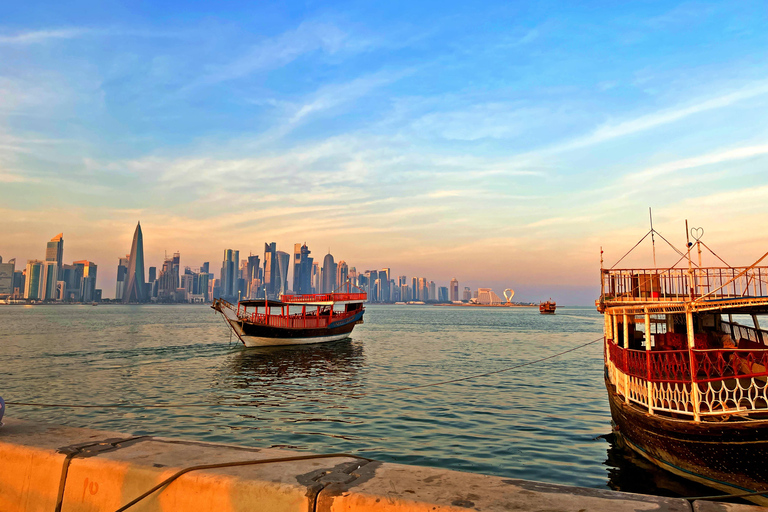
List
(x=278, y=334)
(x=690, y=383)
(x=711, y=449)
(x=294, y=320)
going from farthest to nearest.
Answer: (x=294, y=320) < (x=278, y=334) < (x=690, y=383) < (x=711, y=449)

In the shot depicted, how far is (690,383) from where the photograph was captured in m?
9.55

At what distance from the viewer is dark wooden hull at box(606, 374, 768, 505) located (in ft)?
26.0

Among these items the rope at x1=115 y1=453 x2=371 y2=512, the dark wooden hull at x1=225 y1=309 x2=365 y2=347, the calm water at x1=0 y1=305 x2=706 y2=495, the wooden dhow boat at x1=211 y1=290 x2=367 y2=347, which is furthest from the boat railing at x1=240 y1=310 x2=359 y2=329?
the rope at x1=115 y1=453 x2=371 y2=512

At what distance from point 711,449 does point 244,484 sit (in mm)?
8641

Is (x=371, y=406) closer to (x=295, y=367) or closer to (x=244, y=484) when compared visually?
(x=295, y=367)

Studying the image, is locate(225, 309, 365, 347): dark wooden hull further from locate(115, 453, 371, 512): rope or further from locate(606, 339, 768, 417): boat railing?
locate(115, 453, 371, 512): rope

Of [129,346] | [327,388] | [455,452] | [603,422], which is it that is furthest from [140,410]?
[129,346]

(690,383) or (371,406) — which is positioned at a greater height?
(690,383)

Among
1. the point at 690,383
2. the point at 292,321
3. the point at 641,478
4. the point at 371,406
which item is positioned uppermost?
the point at 690,383

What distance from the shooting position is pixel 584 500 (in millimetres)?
3600

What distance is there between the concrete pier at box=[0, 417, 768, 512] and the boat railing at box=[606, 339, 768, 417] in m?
6.31

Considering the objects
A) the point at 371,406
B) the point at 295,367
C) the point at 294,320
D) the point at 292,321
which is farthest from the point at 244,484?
the point at 294,320

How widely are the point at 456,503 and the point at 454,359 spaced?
33.6 m

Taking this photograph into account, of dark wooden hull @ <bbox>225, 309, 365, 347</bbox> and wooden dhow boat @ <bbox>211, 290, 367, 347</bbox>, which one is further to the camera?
wooden dhow boat @ <bbox>211, 290, 367, 347</bbox>
